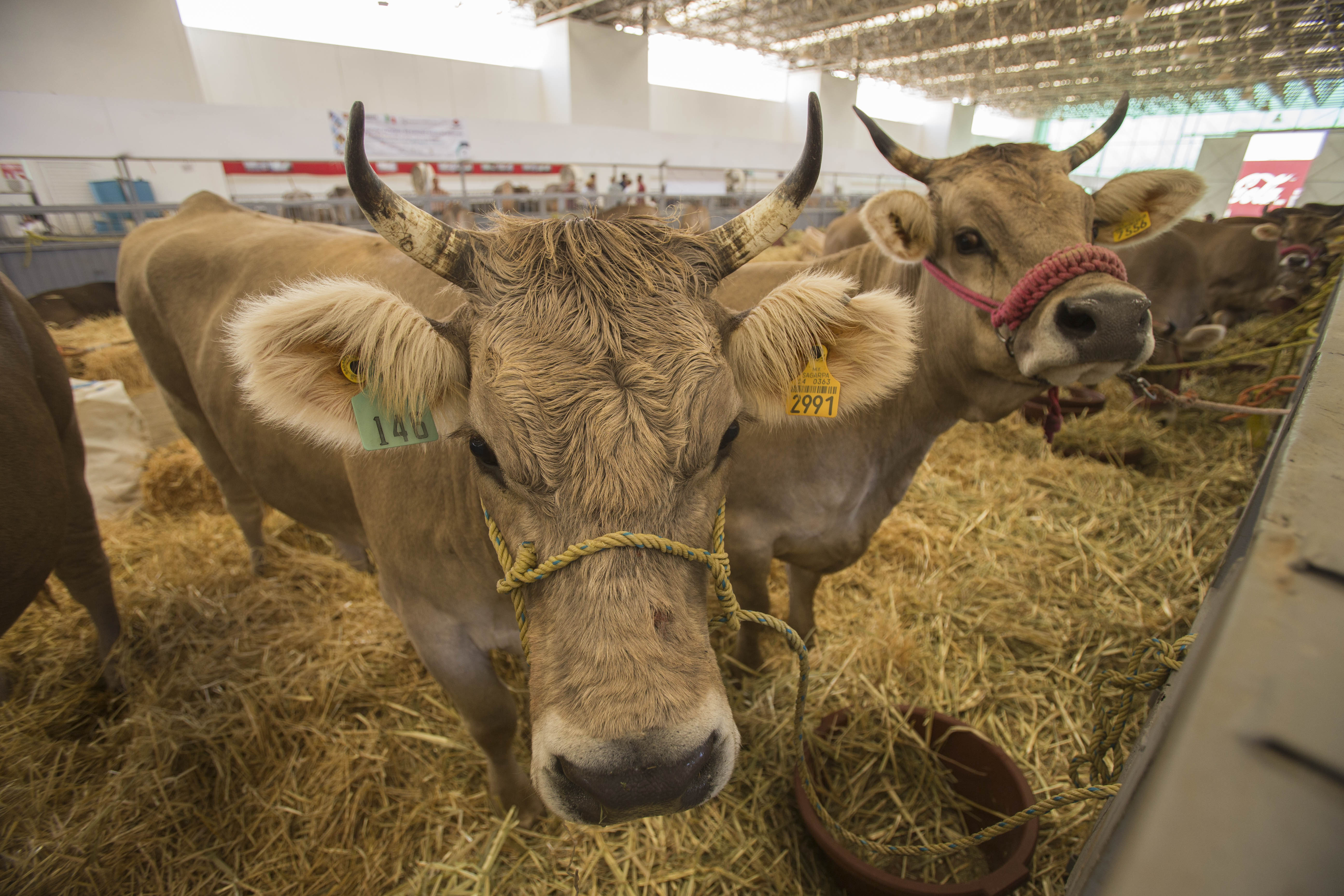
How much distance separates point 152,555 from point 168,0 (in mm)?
17243

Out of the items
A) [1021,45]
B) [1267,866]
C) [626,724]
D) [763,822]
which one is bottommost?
[763,822]

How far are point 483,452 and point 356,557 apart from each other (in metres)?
2.67

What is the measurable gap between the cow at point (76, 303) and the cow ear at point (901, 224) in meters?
9.24

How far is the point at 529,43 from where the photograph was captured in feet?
67.4

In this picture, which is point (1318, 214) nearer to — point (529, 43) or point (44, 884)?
point (44, 884)

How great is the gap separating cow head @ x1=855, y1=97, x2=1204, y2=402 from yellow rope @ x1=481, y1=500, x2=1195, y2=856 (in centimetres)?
95

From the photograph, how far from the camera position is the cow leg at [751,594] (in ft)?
7.73

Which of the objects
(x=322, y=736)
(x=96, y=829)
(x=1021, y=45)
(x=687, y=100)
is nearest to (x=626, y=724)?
(x=322, y=736)

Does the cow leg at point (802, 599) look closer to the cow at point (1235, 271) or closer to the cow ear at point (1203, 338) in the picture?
the cow ear at point (1203, 338)

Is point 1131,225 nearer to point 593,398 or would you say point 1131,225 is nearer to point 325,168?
point 593,398

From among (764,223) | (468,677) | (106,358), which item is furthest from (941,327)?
(106,358)

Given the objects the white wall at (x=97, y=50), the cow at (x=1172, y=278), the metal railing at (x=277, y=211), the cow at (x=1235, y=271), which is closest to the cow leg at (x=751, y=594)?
the metal railing at (x=277, y=211)

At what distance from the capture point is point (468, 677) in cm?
185

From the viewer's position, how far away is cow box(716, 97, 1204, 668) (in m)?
1.93
